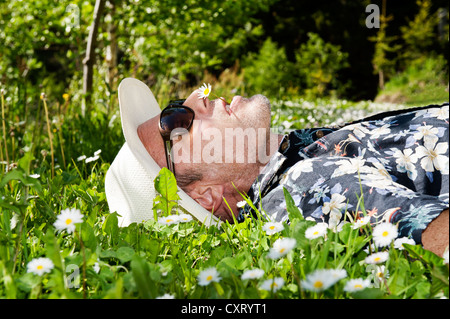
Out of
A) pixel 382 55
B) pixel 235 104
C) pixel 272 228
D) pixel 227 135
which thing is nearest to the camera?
pixel 272 228

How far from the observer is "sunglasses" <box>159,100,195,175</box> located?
97.3 inches

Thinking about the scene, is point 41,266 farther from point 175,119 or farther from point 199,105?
point 199,105

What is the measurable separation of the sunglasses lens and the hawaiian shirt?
0.51 meters

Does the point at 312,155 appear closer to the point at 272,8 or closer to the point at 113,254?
the point at 113,254

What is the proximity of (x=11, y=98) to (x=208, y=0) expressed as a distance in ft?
12.4

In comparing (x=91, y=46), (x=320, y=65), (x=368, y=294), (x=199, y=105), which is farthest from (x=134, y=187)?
(x=320, y=65)

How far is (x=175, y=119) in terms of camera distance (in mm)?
2479

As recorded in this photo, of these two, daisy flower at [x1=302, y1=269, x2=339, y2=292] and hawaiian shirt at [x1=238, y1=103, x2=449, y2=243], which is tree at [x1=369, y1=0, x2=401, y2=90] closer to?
hawaiian shirt at [x1=238, y1=103, x2=449, y2=243]

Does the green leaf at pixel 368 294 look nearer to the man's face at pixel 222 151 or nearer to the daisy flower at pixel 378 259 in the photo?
the daisy flower at pixel 378 259

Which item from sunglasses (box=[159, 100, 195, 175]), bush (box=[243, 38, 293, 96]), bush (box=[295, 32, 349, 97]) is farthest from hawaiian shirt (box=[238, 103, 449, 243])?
bush (box=[295, 32, 349, 97])

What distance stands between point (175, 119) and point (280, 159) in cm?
62

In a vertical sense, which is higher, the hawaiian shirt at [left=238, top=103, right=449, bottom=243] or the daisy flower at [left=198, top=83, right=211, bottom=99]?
the daisy flower at [left=198, top=83, right=211, bottom=99]

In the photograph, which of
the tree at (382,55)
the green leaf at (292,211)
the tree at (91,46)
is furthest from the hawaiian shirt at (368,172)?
the tree at (382,55)
